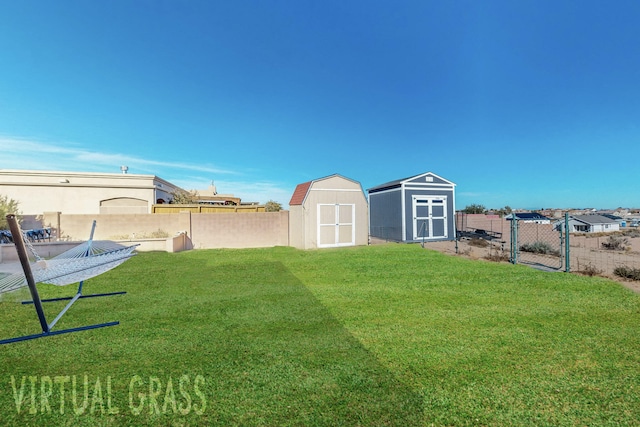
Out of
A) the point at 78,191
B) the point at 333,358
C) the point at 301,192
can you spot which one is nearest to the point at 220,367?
the point at 333,358

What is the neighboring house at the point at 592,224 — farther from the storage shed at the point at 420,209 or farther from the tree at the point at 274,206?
the tree at the point at 274,206

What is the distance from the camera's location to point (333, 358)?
117 inches

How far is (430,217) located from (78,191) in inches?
879

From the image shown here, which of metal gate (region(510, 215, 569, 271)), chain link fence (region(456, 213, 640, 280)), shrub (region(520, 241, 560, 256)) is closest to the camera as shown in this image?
chain link fence (region(456, 213, 640, 280))

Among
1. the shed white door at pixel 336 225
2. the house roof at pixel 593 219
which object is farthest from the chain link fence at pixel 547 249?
the house roof at pixel 593 219

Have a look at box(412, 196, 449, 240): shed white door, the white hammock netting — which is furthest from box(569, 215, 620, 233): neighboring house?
the white hammock netting

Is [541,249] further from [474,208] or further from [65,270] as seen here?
[474,208]

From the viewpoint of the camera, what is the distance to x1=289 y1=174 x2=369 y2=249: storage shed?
1328cm

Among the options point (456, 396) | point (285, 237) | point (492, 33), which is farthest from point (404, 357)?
point (492, 33)

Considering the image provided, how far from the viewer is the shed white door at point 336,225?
13539mm

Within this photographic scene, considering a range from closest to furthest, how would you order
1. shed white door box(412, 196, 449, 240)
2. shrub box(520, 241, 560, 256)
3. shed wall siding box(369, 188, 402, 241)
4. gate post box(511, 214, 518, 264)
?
1. gate post box(511, 214, 518, 264)
2. shrub box(520, 241, 560, 256)
3. shed white door box(412, 196, 449, 240)
4. shed wall siding box(369, 188, 402, 241)

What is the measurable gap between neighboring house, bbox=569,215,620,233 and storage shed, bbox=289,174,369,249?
37448 mm

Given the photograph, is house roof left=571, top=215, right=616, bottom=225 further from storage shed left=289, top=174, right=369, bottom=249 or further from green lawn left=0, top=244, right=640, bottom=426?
green lawn left=0, top=244, right=640, bottom=426

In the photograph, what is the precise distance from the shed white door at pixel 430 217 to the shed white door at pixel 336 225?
4030mm
